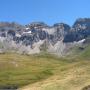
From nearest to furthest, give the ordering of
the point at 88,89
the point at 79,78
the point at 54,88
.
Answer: the point at 88,89 < the point at 54,88 < the point at 79,78

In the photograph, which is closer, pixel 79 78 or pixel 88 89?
pixel 88 89

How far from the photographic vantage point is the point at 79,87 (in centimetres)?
8900

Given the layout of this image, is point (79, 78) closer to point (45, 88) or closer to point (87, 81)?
point (87, 81)

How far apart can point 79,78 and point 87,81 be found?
439 cm

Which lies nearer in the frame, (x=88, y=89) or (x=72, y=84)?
(x=88, y=89)

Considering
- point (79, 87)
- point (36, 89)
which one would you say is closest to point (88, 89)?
point (79, 87)

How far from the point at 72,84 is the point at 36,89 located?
10.3 m

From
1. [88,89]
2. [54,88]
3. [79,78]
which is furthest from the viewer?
[79,78]

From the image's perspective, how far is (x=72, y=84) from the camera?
9481 cm

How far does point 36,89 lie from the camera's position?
316 ft

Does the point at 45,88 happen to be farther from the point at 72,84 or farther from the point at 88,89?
the point at 88,89

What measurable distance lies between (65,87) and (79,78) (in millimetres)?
10053

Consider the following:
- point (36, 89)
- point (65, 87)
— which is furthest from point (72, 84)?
point (36, 89)

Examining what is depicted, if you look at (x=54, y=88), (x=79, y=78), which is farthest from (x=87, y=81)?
(x=54, y=88)
